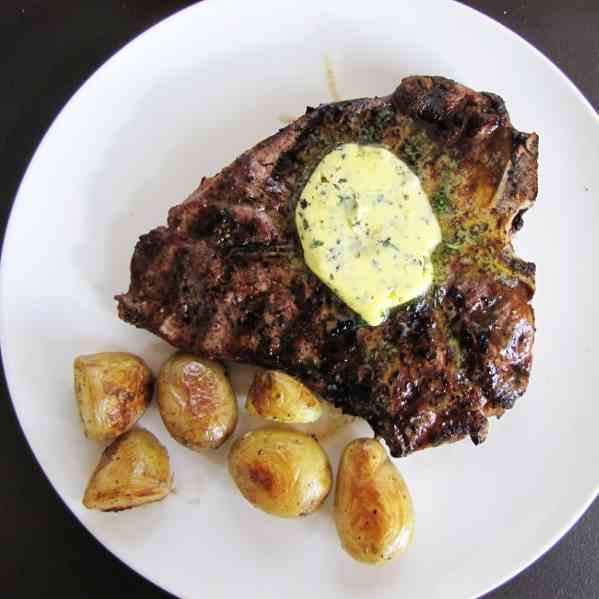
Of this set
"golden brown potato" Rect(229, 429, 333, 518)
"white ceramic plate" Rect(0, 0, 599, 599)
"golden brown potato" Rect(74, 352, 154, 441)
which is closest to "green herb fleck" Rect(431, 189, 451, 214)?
"white ceramic plate" Rect(0, 0, 599, 599)

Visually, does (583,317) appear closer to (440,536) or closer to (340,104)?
(440,536)

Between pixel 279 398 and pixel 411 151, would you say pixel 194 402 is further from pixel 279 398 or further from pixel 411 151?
pixel 411 151

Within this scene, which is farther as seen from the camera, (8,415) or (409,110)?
(8,415)

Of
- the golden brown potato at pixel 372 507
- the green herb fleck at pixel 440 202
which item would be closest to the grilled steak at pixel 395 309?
the green herb fleck at pixel 440 202

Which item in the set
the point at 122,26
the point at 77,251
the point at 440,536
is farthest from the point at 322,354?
the point at 122,26

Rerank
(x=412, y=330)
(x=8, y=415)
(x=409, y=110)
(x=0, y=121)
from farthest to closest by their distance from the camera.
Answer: (x=0, y=121)
(x=8, y=415)
(x=409, y=110)
(x=412, y=330)

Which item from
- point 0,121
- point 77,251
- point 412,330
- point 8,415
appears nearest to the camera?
point 412,330

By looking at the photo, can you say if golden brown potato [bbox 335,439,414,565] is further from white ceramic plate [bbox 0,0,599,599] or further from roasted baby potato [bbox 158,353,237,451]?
roasted baby potato [bbox 158,353,237,451]

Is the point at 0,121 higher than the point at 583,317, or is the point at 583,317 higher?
the point at 0,121
